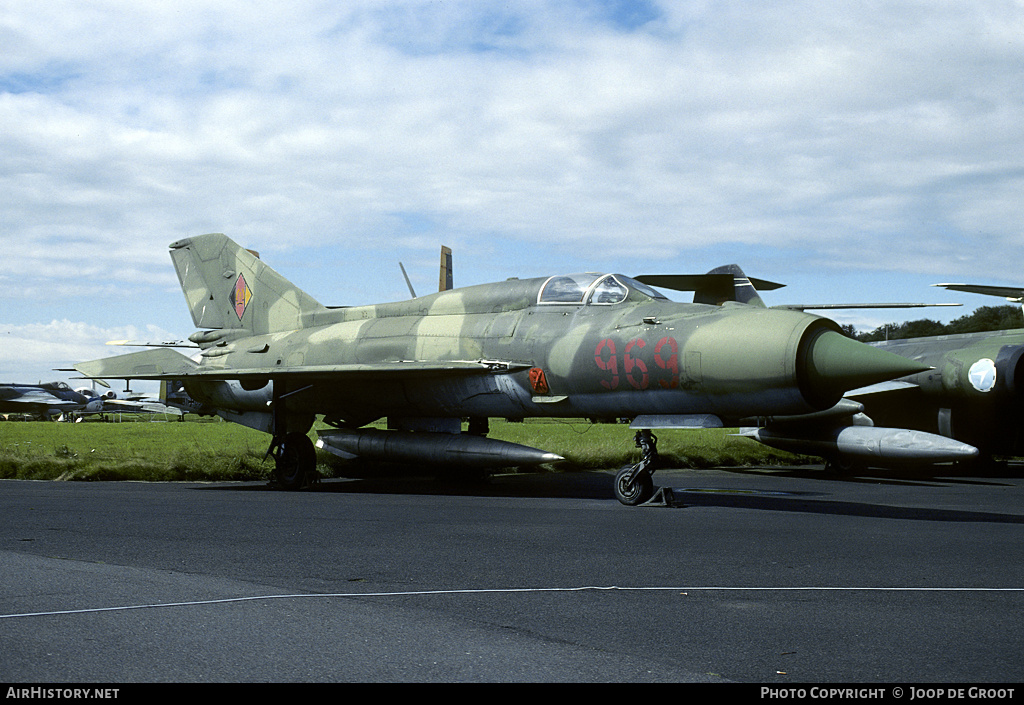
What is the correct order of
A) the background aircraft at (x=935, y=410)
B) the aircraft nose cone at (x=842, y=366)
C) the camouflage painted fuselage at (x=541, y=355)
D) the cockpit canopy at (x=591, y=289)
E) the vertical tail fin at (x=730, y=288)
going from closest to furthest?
1. the aircraft nose cone at (x=842, y=366)
2. the camouflage painted fuselage at (x=541, y=355)
3. the cockpit canopy at (x=591, y=289)
4. the background aircraft at (x=935, y=410)
5. the vertical tail fin at (x=730, y=288)

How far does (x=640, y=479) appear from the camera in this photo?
10539 mm

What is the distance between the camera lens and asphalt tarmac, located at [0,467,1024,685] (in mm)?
3574

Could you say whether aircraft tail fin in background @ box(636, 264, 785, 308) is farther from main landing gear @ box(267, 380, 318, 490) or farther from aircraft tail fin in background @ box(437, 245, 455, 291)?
aircraft tail fin in background @ box(437, 245, 455, 291)

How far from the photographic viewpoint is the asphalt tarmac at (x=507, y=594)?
3574 millimetres

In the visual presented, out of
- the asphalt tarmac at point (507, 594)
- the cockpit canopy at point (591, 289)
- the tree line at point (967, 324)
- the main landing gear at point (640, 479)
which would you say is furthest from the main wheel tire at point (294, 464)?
the tree line at point (967, 324)

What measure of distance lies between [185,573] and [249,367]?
10829 millimetres

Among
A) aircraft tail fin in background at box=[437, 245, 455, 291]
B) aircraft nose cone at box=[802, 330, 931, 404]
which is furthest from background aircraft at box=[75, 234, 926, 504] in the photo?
aircraft tail fin in background at box=[437, 245, 455, 291]

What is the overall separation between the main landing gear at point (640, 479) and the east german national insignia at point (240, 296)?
9.27m

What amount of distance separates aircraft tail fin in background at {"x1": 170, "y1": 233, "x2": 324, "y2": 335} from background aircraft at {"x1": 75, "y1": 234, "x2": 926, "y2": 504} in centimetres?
3

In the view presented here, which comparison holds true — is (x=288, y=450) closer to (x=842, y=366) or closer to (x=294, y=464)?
(x=294, y=464)

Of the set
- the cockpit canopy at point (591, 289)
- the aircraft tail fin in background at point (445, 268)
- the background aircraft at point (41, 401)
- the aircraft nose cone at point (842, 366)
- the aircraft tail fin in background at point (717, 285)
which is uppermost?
the aircraft tail fin in background at point (445, 268)

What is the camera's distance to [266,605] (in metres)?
4.63

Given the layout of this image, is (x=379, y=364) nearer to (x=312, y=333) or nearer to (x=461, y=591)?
(x=312, y=333)

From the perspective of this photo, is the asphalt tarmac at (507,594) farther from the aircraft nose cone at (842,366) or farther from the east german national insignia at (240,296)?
the east german national insignia at (240,296)
